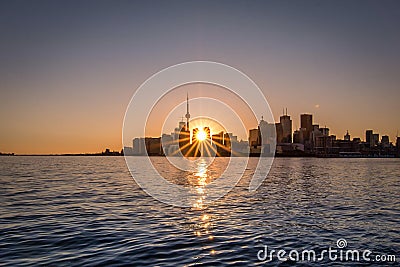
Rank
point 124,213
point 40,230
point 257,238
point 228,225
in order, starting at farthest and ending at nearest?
A: point 124,213, point 228,225, point 40,230, point 257,238

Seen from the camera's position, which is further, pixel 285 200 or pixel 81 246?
pixel 285 200

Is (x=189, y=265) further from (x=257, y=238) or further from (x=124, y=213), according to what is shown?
(x=124, y=213)

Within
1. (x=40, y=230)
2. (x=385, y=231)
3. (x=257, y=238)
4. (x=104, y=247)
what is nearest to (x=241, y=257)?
(x=257, y=238)

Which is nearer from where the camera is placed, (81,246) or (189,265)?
(189,265)

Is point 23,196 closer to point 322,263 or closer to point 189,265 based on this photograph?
point 189,265

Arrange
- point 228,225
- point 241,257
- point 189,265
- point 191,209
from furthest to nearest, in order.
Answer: point 191,209 → point 228,225 → point 241,257 → point 189,265

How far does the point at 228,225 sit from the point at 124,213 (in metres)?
9.47

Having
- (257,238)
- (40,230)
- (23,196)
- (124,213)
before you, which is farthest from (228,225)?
(23,196)

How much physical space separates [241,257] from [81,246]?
338 inches

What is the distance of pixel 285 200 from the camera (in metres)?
42.2

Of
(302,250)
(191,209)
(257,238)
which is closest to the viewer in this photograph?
(302,250)

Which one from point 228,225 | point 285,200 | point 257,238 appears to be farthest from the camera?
point 285,200

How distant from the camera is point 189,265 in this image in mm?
17094

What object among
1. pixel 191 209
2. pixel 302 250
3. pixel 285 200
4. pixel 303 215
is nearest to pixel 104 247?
pixel 302 250
